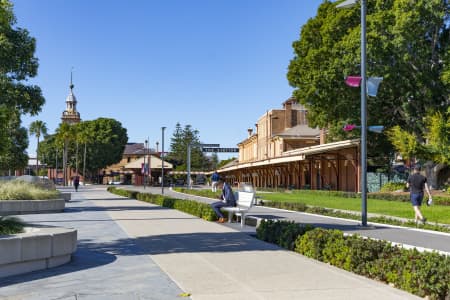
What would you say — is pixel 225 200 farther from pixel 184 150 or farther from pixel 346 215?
pixel 184 150

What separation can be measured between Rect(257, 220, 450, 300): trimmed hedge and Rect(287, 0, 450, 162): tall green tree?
19946mm

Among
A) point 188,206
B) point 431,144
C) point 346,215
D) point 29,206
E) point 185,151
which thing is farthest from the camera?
point 185,151

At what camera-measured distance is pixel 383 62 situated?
28.7 m

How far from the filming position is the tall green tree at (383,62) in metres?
27.1

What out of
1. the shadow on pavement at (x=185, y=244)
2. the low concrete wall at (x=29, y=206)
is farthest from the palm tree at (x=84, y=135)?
the shadow on pavement at (x=185, y=244)

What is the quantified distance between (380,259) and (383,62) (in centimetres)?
2370

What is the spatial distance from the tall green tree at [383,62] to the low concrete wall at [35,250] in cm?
2279

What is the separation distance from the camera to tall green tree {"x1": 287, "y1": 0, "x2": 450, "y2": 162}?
1069 inches

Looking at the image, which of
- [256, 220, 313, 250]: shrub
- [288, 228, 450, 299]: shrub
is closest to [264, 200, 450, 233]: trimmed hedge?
[256, 220, 313, 250]: shrub

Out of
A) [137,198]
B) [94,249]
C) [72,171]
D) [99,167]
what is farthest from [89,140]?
[94,249]

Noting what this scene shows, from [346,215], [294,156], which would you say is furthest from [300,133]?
[346,215]

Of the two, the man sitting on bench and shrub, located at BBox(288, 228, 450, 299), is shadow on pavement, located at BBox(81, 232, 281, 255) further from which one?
the man sitting on bench

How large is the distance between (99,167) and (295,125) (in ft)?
148

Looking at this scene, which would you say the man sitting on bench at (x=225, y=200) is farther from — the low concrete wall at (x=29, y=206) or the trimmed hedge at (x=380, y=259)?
the low concrete wall at (x=29, y=206)
